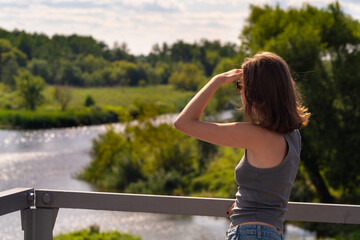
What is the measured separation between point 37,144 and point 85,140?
146 inches

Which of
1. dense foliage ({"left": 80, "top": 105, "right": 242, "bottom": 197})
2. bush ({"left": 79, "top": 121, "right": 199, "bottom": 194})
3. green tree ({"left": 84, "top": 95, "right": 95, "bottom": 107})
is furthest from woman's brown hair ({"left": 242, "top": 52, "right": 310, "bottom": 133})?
green tree ({"left": 84, "top": 95, "right": 95, "bottom": 107})

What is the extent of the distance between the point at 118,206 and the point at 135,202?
7 cm

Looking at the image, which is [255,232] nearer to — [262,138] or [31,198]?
[262,138]

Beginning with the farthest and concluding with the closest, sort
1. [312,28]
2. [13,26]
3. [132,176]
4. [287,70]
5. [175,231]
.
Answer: [13,26] → [132,176] → [312,28] → [175,231] → [287,70]

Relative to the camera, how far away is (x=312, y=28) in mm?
16672

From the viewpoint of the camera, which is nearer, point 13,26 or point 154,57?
point 154,57

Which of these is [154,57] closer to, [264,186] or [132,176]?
[132,176]

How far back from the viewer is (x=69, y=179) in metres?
23.1

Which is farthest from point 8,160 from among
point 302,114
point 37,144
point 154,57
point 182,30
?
point 182,30

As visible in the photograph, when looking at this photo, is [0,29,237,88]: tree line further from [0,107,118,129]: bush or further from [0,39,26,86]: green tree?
[0,107,118,129]: bush

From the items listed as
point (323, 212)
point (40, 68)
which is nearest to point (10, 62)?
point (40, 68)

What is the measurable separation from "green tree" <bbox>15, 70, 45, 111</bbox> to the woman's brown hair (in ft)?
116

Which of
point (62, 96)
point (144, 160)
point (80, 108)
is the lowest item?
point (144, 160)

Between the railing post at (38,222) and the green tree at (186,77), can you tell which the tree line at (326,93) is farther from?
the railing post at (38,222)
